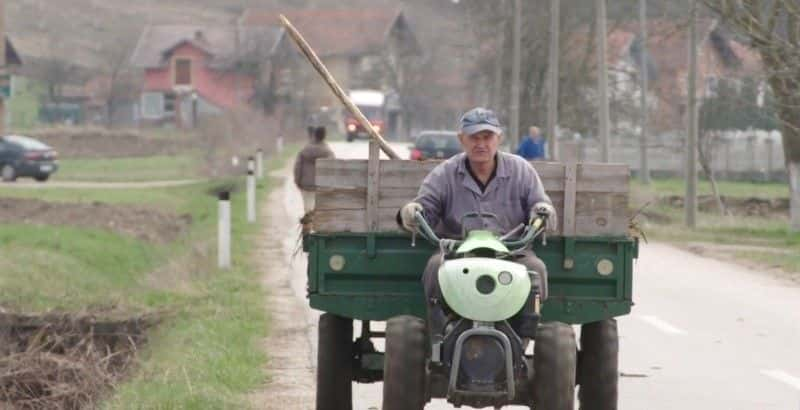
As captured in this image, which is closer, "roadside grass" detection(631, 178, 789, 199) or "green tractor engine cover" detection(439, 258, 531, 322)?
"green tractor engine cover" detection(439, 258, 531, 322)

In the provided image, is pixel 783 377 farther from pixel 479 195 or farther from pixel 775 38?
pixel 775 38

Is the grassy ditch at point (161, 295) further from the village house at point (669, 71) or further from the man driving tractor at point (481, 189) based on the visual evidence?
the village house at point (669, 71)

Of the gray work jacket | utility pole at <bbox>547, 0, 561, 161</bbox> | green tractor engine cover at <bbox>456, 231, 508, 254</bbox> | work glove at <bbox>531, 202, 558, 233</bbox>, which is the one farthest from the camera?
utility pole at <bbox>547, 0, 561, 161</bbox>

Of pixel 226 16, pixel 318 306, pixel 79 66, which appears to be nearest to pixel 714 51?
pixel 79 66

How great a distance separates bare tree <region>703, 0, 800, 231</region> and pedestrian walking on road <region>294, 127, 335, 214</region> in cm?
621

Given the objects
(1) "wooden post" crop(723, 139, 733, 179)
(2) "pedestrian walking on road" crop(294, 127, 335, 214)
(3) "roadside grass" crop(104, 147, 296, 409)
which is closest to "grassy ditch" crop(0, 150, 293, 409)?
(3) "roadside grass" crop(104, 147, 296, 409)

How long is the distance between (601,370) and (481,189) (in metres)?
1.24

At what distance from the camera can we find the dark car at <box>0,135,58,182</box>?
52.2 meters

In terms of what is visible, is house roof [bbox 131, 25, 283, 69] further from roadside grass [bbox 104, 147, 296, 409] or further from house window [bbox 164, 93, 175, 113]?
roadside grass [bbox 104, 147, 296, 409]

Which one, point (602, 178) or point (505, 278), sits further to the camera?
point (602, 178)

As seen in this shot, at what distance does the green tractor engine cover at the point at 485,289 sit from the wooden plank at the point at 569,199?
1328 millimetres

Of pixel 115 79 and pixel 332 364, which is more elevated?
pixel 115 79

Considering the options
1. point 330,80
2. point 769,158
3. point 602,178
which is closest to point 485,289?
point 602,178

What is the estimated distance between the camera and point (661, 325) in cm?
1555
